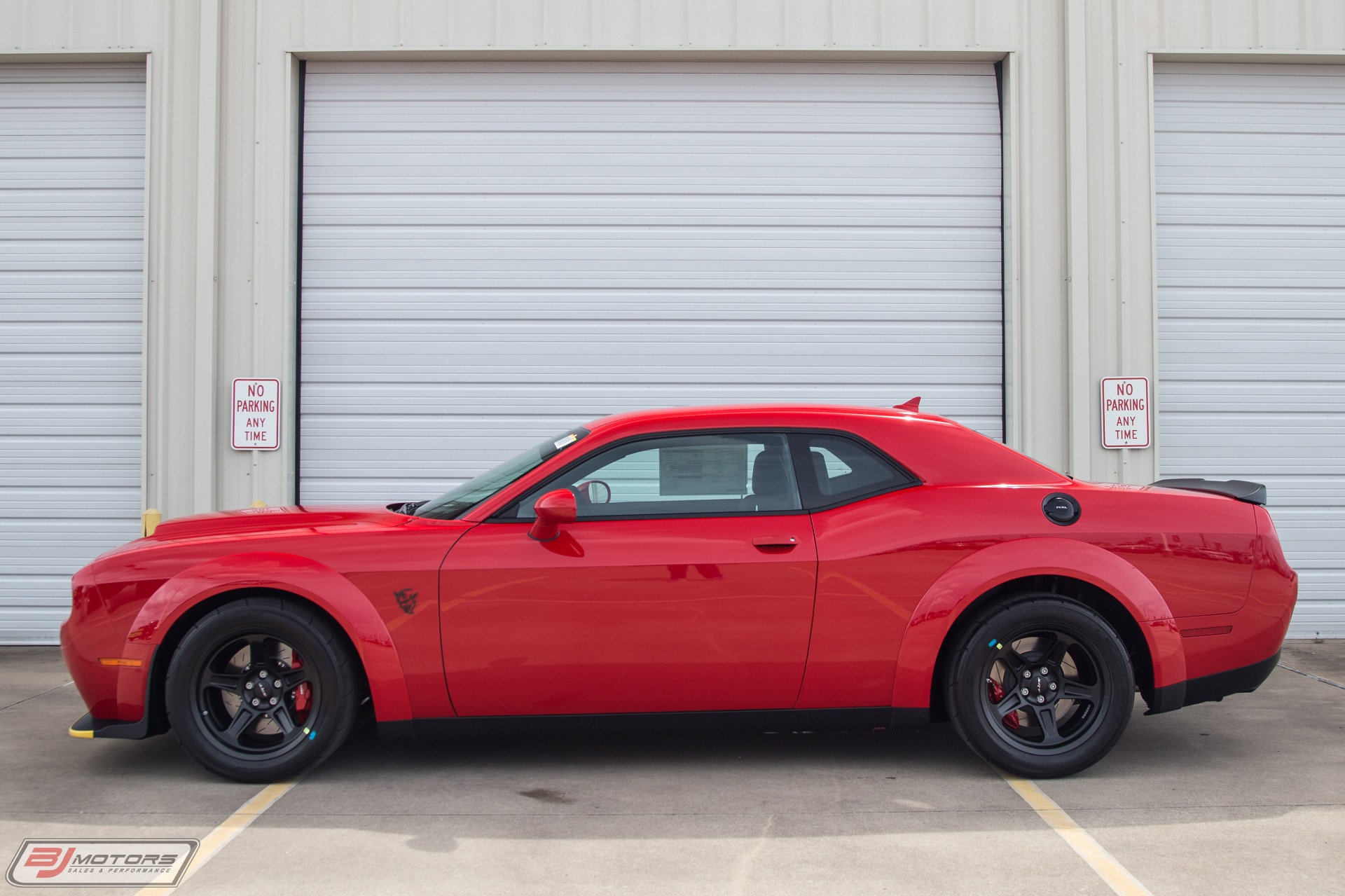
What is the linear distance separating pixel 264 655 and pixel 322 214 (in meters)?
4.33

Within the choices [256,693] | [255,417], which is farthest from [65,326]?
[256,693]

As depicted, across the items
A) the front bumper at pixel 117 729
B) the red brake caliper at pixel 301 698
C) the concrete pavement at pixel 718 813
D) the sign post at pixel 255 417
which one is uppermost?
the sign post at pixel 255 417

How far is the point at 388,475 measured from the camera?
7059mm

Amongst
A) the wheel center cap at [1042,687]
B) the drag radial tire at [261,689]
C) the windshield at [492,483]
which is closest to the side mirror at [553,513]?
the windshield at [492,483]

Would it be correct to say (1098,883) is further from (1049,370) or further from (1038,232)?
(1038,232)

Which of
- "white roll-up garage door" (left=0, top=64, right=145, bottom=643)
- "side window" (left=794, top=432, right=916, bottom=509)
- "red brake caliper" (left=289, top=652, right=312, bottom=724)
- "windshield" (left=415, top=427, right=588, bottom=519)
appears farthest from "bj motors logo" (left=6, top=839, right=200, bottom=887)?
"white roll-up garage door" (left=0, top=64, right=145, bottom=643)

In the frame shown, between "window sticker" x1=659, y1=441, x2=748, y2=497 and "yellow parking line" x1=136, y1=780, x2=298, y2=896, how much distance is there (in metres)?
1.81

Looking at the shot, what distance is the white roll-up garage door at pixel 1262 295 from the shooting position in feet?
23.4

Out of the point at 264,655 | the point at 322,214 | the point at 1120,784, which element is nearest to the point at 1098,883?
the point at 1120,784

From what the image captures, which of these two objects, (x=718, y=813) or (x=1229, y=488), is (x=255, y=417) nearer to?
(x=718, y=813)

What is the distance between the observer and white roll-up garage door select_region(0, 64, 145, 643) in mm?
7020

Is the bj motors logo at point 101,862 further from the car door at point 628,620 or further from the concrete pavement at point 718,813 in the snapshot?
the car door at point 628,620

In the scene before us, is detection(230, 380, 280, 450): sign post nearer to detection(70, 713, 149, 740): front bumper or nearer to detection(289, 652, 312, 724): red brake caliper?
detection(70, 713, 149, 740): front bumper

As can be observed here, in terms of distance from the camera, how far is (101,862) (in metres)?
3.07
